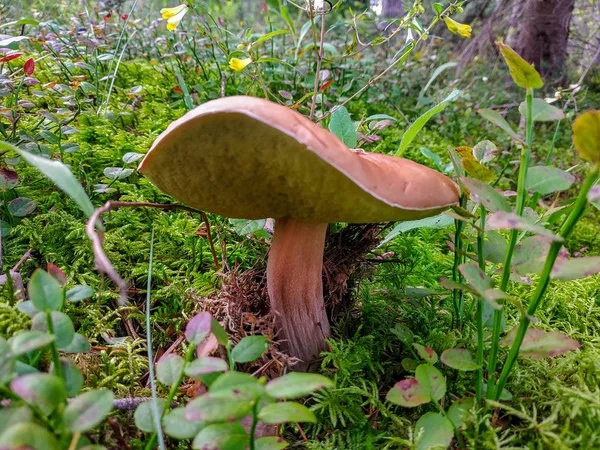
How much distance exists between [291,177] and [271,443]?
46cm

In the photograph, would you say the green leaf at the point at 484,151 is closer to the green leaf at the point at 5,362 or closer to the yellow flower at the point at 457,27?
the yellow flower at the point at 457,27

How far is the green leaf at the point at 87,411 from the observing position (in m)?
0.53

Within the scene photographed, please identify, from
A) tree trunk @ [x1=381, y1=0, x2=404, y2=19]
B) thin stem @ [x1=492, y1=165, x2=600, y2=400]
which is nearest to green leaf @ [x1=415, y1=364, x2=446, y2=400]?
thin stem @ [x1=492, y1=165, x2=600, y2=400]

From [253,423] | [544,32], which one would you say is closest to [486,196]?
[253,423]

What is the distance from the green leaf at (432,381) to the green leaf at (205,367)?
39cm

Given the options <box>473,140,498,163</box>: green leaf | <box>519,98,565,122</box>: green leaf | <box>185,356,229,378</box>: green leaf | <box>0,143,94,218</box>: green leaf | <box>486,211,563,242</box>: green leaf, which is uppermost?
<box>519,98,565,122</box>: green leaf

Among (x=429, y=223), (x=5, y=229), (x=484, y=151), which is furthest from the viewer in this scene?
(x=5, y=229)

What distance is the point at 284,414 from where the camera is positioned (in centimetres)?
57

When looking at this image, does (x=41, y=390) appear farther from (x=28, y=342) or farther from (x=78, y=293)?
(x=78, y=293)

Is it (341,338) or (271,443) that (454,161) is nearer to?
(341,338)

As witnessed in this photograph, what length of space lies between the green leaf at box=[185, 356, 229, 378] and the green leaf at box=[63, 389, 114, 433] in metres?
0.12

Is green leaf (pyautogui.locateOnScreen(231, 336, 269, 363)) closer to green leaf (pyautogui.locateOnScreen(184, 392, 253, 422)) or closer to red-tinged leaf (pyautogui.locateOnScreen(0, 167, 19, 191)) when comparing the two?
green leaf (pyautogui.locateOnScreen(184, 392, 253, 422))

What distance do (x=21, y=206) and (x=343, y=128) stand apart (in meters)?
A: 1.09

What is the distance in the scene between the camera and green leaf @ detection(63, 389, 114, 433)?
0.53 meters
